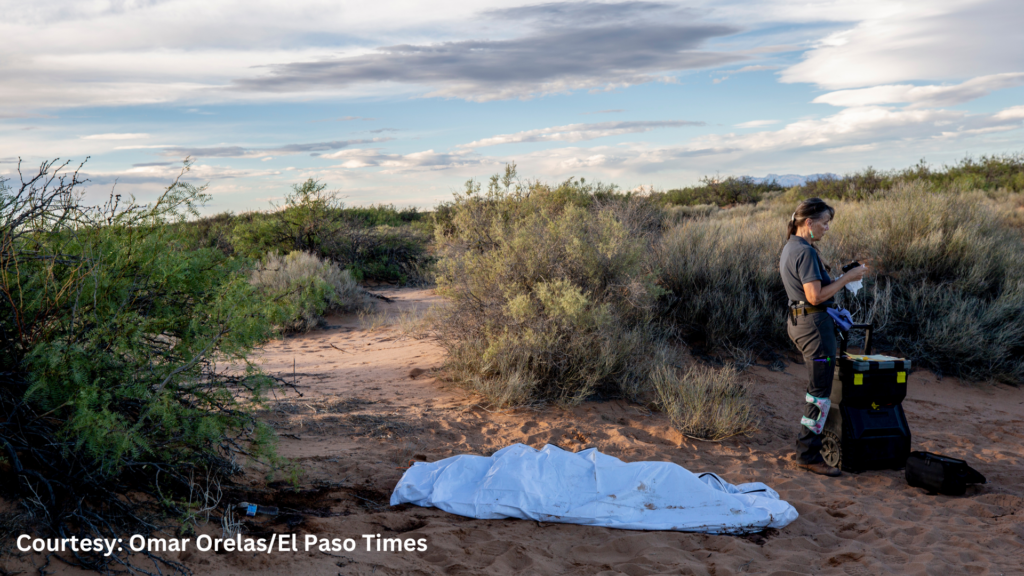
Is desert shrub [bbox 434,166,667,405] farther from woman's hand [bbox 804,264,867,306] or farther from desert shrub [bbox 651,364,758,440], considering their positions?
woman's hand [bbox 804,264,867,306]

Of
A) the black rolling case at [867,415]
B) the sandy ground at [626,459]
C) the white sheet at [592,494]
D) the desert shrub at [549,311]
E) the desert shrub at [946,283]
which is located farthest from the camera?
the desert shrub at [946,283]

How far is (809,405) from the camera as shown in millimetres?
5133

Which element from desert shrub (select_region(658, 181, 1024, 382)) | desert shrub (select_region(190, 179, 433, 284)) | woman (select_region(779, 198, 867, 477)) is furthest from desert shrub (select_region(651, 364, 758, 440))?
desert shrub (select_region(190, 179, 433, 284))

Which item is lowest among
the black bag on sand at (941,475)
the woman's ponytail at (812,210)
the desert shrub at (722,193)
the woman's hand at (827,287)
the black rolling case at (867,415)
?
the black bag on sand at (941,475)

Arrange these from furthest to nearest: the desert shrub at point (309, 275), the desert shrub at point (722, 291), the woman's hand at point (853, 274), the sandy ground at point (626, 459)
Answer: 1. the desert shrub at point (309, 275)
2. the desert shrub at point (722, 291)
3. the woman's hand at point (853, 274)
4. the sandy ground at point (626, 459)

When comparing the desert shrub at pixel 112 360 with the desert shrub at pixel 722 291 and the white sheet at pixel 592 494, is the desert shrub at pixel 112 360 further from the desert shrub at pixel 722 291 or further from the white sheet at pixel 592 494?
the desert shrub at pixel 722 291

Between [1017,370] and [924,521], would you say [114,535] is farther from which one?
[1017,370]

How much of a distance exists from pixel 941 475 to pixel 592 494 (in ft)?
9.19

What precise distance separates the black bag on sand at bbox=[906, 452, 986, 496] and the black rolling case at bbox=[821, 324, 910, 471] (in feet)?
0.93

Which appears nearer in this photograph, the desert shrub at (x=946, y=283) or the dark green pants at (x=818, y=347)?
the dark green pants at (x=818, y=347)

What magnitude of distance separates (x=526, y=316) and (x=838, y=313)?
10.2 feet

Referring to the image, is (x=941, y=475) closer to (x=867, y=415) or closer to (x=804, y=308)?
(x=867, y=415)

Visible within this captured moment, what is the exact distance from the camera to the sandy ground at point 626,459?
11.5 feet

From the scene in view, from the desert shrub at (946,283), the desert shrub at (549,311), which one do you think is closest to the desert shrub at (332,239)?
the desert shrub at (549,311)
